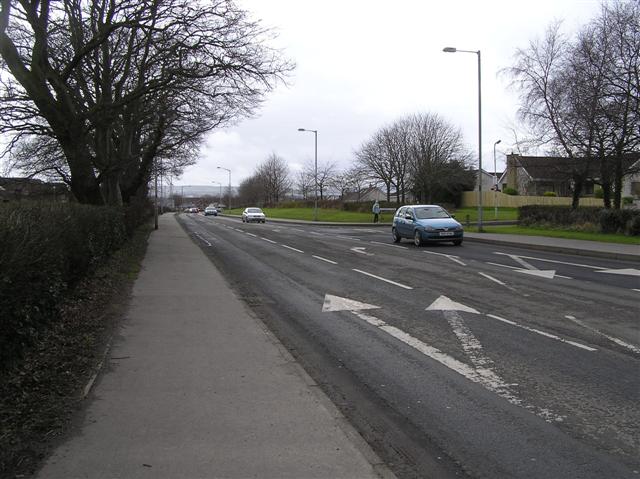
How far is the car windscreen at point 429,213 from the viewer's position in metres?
22.4

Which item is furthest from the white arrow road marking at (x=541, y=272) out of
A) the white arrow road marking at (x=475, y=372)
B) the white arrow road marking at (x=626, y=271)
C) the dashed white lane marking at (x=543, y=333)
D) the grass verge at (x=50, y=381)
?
the grass verge at (x=50, y=381)

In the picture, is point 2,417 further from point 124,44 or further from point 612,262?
point 124,44

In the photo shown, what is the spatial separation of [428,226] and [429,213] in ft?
5.38

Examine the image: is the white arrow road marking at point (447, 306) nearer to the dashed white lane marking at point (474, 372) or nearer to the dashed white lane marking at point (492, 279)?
the dashed white lane marking at point (474, 372)

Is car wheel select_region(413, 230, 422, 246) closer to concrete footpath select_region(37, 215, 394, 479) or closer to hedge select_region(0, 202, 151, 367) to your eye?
concrete footpath select_region(37, 215, 394, 479)

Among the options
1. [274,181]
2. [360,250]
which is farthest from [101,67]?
[274,181]

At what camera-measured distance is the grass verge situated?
3568mm

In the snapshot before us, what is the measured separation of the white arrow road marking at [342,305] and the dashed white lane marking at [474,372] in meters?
1.46

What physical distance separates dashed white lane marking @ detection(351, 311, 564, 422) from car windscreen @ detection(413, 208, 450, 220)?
15213 millimetres

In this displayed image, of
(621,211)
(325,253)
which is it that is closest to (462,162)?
(621,211)

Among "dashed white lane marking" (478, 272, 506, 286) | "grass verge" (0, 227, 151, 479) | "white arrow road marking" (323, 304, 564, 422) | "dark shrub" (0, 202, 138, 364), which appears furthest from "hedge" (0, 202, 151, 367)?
"dashed white lane marking" (478, 272, 506, 286)

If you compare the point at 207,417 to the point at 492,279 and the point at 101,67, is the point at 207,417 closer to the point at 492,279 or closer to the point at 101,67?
the point at 492,279

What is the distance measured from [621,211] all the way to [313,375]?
840 inches

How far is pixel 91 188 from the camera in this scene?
19.5m
